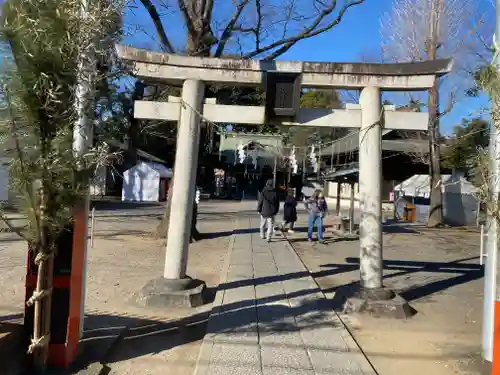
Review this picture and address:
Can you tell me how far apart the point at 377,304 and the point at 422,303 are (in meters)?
1.53

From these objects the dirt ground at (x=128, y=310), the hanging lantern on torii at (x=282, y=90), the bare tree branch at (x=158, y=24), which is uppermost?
the bare tree branch at (x=158, y=24)

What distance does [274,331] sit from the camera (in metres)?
5.61

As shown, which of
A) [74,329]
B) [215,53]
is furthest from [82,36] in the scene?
[215,53]

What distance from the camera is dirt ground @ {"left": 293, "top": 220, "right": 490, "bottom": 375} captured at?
17.7ft

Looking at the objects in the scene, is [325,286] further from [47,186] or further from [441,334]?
[47,186]

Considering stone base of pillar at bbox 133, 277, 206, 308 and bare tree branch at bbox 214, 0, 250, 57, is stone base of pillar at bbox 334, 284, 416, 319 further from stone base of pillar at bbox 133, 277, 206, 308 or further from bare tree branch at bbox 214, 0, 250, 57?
bare tree branch at bbox 214, 0, 250, 57

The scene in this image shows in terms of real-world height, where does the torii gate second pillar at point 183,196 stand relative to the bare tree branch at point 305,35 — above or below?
below

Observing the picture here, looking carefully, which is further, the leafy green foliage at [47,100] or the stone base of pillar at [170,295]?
the stone base of pillar at [170,295]

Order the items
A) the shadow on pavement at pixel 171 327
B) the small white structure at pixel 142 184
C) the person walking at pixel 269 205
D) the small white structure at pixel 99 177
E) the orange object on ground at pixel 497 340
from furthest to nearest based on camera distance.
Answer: the small white structure at pixel 142 184
the person walking at pixel 269 205
the shadow on pavement at pixel 171 327
the small white structure at pixel 99 177
the orange object on ground at pixel 497 340

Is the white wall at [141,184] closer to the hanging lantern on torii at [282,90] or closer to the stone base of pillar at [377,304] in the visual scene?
the hanging lantern on torii at [282,90]

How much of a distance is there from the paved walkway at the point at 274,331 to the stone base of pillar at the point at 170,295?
0.36 metres

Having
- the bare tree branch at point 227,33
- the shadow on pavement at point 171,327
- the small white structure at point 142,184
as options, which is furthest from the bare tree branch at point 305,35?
the small white structure at point 142,184

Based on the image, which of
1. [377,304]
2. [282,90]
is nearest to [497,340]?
[377,304]

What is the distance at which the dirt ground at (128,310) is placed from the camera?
5.06 m
